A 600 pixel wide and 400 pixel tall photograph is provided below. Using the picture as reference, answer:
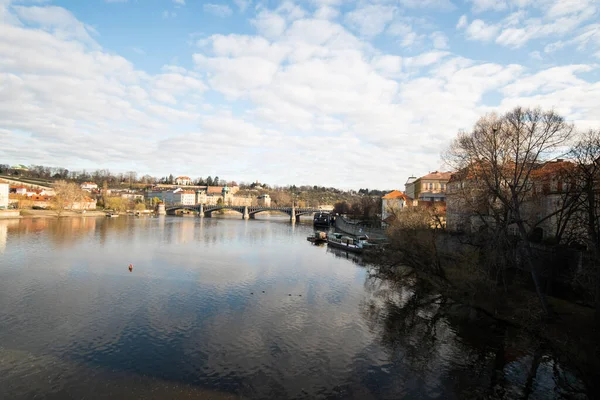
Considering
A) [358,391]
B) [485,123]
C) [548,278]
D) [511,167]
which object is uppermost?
[485,123]

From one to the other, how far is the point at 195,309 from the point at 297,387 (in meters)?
7.04

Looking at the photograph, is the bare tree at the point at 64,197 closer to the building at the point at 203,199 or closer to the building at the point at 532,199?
the building at the point at 203,199

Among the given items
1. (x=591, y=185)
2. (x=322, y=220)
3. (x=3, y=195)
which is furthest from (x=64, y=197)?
(x=591, y=185)

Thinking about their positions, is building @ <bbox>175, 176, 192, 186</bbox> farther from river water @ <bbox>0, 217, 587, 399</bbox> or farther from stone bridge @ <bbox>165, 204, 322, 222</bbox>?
river water @ <bbox>0, 217, 587, 399</bbox>

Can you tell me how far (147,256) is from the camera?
27.7m

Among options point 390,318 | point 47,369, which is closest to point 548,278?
point 390,318

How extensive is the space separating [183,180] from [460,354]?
187 meters

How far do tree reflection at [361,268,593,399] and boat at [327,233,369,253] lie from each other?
672 inches

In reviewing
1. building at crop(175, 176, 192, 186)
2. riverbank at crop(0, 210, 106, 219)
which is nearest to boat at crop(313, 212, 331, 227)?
riverbank at crop(0, 210, 106, 219)

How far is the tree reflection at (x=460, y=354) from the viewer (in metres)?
10.0

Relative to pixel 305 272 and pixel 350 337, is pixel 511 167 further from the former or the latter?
pixel 305 272

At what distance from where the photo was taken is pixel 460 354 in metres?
12.1

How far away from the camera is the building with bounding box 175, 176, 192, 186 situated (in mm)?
187113

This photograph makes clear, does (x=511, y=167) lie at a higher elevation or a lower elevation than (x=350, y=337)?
higher
